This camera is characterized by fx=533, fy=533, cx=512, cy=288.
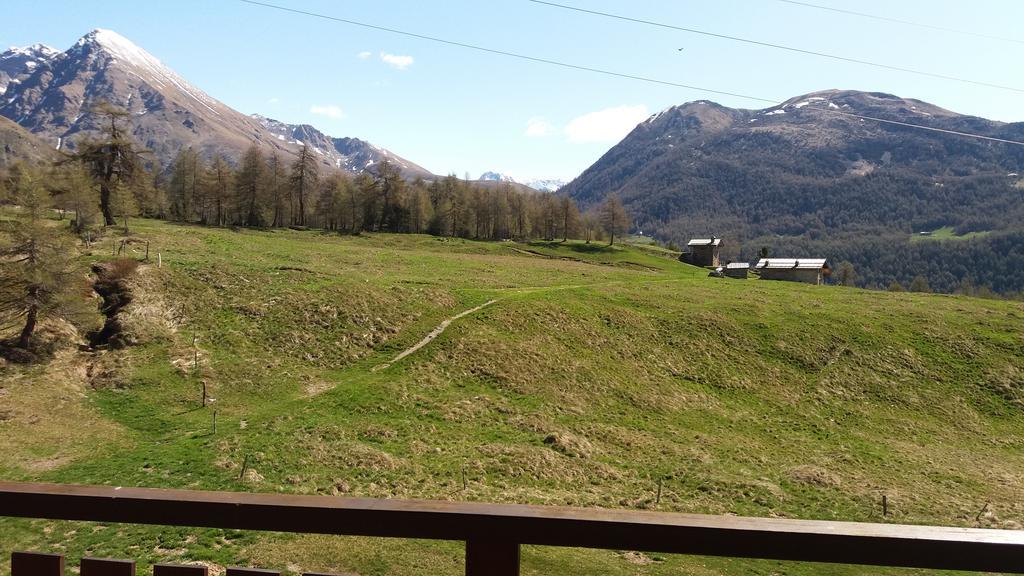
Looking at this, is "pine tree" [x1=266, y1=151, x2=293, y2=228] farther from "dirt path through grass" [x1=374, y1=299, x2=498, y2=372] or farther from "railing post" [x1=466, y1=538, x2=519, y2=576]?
A: "railing post" [x1=466, y1=538, x2=519, y2=576]

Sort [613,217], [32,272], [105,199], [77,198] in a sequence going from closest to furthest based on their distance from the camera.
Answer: [32,272]
[77,198]
[105,199]
[613,217]

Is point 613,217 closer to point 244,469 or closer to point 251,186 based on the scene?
point 251,186

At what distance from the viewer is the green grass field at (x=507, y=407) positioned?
20941 mm

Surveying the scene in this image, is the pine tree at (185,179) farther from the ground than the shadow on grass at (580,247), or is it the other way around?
the pine tree at (185,179)

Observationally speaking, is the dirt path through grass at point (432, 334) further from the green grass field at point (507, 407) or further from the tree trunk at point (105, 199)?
the tree trunk at point (105, 199)

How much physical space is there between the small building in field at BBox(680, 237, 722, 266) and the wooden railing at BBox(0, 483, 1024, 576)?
406 ft

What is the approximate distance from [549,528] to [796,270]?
10496cm

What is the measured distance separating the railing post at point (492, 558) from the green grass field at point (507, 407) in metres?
8.78

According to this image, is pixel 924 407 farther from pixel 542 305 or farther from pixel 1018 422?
pixel 542 305

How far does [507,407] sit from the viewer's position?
31891 millimetres

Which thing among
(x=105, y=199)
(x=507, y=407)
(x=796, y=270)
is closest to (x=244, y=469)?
(x=507, y=407)

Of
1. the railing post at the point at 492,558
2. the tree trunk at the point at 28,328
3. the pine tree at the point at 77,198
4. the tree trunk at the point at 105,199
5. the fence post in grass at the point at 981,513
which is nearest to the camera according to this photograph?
the railing post at the point at 492,558

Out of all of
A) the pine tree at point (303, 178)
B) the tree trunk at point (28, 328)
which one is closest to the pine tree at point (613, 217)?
the pine tree at point (303, 178)

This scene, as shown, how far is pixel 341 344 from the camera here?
3734cm
